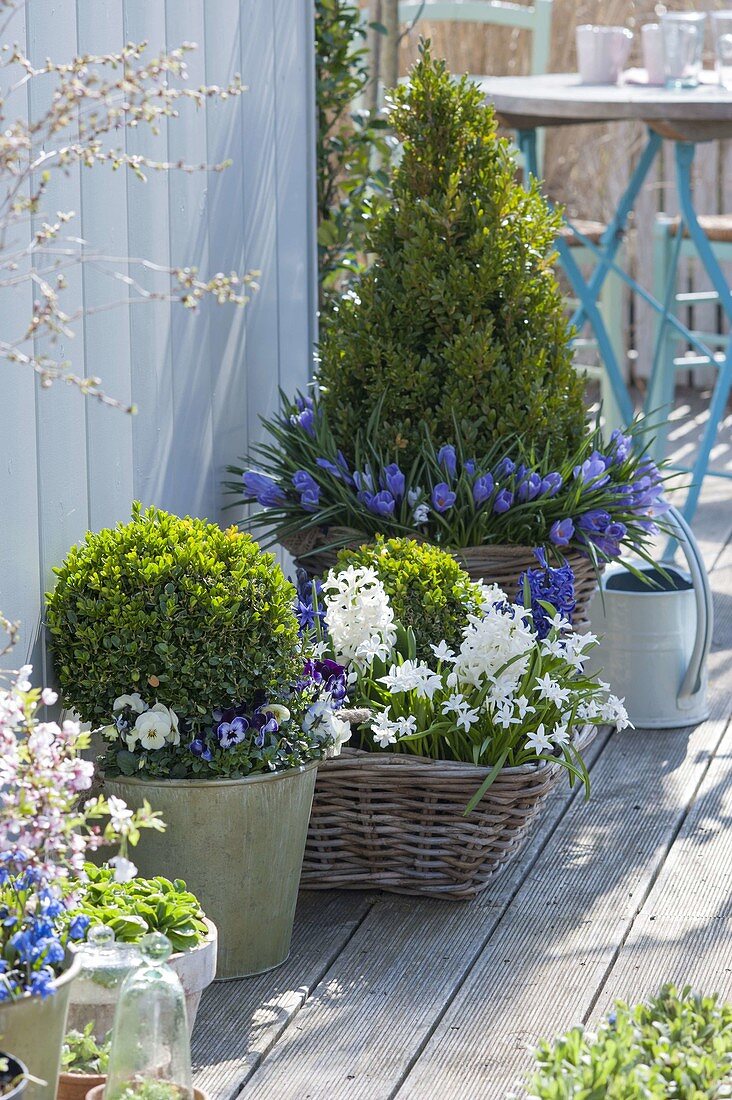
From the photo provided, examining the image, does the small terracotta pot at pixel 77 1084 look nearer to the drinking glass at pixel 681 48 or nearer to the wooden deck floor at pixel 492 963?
the wooden deck floor at pixel 492 963

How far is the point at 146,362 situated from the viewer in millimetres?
2480

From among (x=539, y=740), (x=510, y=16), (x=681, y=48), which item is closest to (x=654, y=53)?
(x=681, y=48)

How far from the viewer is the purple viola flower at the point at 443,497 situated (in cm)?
265

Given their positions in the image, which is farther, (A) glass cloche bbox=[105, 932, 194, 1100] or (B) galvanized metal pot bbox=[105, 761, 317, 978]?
(B) galvanized metal pot bbox=[105, 761, 317, 978]

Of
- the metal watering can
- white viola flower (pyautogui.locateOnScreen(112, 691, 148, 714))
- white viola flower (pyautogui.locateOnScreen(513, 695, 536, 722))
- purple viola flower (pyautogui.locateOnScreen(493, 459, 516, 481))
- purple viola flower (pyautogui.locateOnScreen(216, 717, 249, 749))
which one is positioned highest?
purple viola flower (pyautogui.locateOnScreen(493, 459, 516, 481))

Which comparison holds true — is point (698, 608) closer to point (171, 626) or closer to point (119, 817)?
point (171, 626)

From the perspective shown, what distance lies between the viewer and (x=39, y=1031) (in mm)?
1500

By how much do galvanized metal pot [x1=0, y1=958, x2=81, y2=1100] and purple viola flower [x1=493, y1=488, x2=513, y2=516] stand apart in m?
1.33

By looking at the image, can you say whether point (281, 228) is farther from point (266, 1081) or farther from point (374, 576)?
point (266, 1081)

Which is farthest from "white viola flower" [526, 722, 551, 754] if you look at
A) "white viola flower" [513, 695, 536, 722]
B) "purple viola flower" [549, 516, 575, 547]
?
"purple viola flower" [549, 516, 575, 547]

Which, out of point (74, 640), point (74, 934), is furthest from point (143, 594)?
point (74, 934)

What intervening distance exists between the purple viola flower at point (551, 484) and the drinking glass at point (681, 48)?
6.47 feet

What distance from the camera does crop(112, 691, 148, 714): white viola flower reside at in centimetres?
202

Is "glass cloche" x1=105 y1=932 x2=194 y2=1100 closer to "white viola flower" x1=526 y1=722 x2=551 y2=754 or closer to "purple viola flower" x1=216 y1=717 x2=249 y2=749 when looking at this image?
"purple viola flower" x1=216 y1=717 x2=249 y2=749
